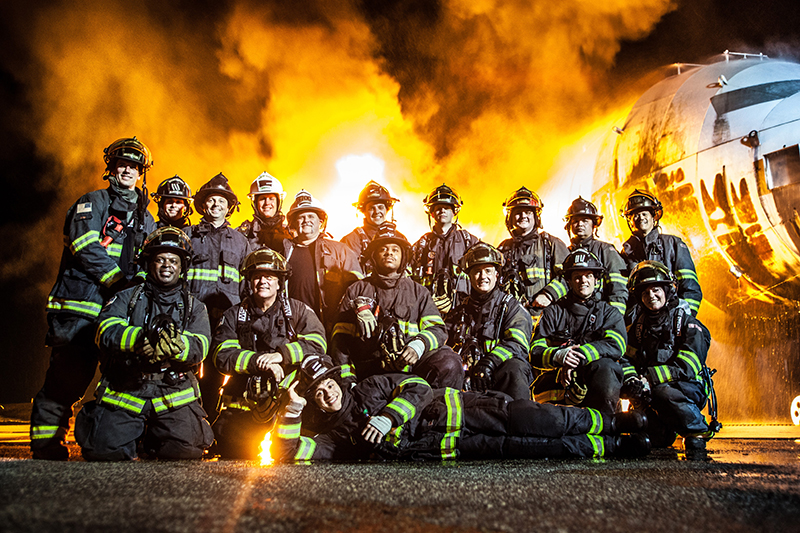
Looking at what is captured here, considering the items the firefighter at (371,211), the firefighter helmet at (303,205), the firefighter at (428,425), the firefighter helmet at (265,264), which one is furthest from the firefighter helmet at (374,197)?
the firefighter at (428,425)

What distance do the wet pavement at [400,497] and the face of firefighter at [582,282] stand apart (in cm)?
219

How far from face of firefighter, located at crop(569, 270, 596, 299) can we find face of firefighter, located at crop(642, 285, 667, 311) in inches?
24.9

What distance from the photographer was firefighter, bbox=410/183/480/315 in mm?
5676

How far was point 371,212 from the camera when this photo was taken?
6.06 m

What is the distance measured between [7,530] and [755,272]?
857 centimetres

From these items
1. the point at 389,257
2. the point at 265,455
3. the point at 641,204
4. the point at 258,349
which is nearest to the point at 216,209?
the point at 258,349

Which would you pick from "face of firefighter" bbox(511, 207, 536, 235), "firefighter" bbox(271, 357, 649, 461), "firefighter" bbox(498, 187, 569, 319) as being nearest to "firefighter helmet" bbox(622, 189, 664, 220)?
"firefighter" bbox(498, 187, 569, 319)

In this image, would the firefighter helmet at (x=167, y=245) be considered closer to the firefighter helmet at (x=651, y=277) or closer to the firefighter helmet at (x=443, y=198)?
the firefighter helmet at (x=443, y=198)

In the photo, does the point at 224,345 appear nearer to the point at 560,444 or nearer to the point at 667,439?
the point at 560,444

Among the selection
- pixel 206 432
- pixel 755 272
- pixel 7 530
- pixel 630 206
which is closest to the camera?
pixel 7 530

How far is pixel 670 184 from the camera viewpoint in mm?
7680

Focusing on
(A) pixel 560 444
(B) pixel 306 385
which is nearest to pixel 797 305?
(A) pixel 560 444

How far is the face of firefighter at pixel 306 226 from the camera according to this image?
18.6ft

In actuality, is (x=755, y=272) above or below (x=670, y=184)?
below
